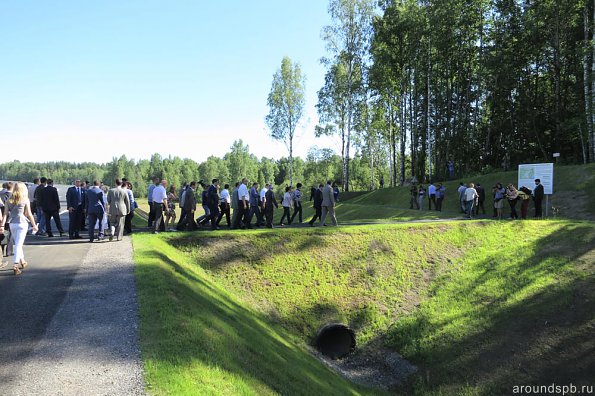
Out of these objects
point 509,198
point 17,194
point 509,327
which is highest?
point 17,194

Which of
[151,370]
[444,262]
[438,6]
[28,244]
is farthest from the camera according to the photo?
[438,6]

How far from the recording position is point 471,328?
11680 mm

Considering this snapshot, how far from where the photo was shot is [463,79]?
39.6 meters

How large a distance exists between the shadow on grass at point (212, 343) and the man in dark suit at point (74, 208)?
216 inches

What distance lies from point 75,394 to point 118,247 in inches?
305

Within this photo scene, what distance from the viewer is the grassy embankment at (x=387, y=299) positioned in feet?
23.8

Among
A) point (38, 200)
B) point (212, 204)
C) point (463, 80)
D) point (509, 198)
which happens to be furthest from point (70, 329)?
point (463, 80)

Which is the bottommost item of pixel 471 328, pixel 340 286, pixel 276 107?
pixel 471 328

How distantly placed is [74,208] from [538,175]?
2166 centimetres

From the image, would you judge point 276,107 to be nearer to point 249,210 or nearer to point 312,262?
point 249,210

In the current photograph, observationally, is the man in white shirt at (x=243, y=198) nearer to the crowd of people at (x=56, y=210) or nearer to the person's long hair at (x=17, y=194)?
the crowd of people at (x=56, y=210)

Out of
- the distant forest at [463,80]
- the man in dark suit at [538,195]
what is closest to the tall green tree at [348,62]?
the distant forest at [463,80]

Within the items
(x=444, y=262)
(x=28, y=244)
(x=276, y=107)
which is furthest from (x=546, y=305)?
(x=276, y=107)

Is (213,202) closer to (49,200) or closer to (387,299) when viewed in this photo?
(49,200)
